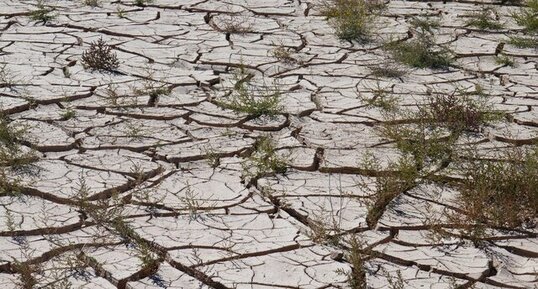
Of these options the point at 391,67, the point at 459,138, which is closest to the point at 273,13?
the point at 391,67

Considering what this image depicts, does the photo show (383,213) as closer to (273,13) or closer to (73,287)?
(73,287)

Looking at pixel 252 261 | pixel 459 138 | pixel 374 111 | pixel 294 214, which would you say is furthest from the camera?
pixel 374 111

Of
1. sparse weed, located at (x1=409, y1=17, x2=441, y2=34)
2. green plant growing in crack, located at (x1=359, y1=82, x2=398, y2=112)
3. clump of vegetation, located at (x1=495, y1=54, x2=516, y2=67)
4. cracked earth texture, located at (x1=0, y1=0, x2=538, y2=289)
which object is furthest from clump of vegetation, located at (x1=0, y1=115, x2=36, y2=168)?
sparse weed, located at (x1=409, y1=17, x2=441, y2=34)

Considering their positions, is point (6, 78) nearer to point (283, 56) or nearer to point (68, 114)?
point (68, 114)

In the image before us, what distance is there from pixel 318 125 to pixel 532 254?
1795 millimetres

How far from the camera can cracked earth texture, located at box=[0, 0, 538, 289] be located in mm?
4023

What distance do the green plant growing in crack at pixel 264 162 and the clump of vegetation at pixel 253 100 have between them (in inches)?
20.4

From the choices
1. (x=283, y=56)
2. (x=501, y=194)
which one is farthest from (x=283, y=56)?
(x=501, y=194)

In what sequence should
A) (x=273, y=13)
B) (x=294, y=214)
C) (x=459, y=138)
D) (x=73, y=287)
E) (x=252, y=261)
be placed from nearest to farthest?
(x=73, y=287) < (x=252, y=261) < (x=294, y=214) < (x=459, y=138) < (x=273, y=13)

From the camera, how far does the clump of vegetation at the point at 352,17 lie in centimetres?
751

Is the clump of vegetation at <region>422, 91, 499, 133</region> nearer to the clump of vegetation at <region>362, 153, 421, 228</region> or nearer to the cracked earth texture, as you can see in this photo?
the cracked earth texture

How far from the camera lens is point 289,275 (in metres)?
3.96

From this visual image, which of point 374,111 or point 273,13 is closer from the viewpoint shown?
point 374,111

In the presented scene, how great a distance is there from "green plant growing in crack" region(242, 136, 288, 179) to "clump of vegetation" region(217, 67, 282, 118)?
0.52 meters
